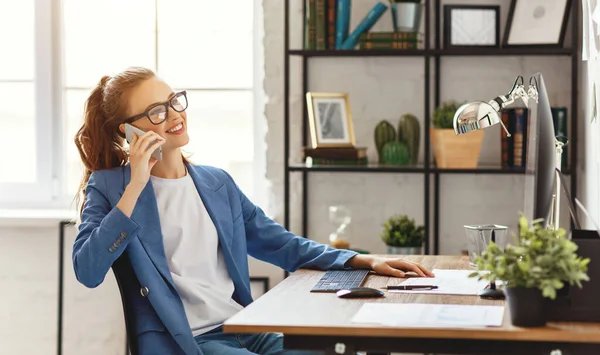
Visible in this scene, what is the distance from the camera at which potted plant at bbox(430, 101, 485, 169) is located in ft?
11.1

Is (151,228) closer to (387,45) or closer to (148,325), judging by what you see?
(148,325)

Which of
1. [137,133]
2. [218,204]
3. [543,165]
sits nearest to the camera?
[543,165]

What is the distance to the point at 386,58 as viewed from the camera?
144 inches

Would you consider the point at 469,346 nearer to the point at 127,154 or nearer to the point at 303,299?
→ the point at 303,299

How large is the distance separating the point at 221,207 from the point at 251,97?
57.4 inches

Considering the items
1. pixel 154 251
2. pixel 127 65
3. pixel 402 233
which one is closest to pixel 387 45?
pixel 402 233

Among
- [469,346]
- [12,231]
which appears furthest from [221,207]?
[12,231]

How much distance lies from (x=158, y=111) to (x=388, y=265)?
0.75m

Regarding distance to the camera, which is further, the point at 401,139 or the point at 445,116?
the point at 401,139

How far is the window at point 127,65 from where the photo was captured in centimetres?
385

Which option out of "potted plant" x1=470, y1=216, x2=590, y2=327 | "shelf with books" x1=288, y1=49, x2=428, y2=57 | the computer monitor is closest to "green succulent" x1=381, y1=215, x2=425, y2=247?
"shelf with books" x1=288, y1=49, x2=428, y2=57

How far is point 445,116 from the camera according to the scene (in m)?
3.38

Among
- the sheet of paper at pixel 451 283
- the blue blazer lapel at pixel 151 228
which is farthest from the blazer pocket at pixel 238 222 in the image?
the sheet of paper at pixel 451 283

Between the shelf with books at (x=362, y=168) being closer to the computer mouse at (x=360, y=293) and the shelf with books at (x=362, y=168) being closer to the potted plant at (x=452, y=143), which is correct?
the potted plant at (x=452, y=143)
